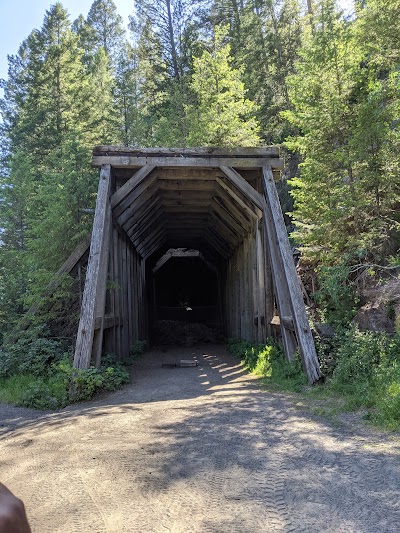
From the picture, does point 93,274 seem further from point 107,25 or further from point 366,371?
point 107,25

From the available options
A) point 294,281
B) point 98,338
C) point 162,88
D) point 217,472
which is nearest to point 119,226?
point 98,338

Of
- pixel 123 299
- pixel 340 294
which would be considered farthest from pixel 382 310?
pixel 123 299

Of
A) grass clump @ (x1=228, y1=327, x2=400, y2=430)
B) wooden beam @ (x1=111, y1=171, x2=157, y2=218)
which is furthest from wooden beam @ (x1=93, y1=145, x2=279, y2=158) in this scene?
grass clump @ (x1=228, y1=327, x2=400, y2=430)

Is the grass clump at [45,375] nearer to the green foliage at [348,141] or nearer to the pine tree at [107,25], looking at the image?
the green foliage at [348,141]

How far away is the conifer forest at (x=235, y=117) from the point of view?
26.7ft

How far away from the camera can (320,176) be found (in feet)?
30.8

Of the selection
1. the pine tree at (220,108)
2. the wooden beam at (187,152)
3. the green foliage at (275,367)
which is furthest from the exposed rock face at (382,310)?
the pine tree at (220,108)

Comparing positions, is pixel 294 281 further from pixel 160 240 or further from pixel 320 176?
pixel 160 240

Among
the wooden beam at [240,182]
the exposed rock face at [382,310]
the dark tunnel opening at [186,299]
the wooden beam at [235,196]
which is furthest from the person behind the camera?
the dark tunnel opening at [186,299]

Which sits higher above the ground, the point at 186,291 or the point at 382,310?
the point at 186,291

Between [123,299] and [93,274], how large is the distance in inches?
134

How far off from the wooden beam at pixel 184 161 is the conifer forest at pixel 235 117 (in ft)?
3.96

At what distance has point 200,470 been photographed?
3.27 metres

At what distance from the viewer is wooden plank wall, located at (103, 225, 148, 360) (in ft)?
31.2
